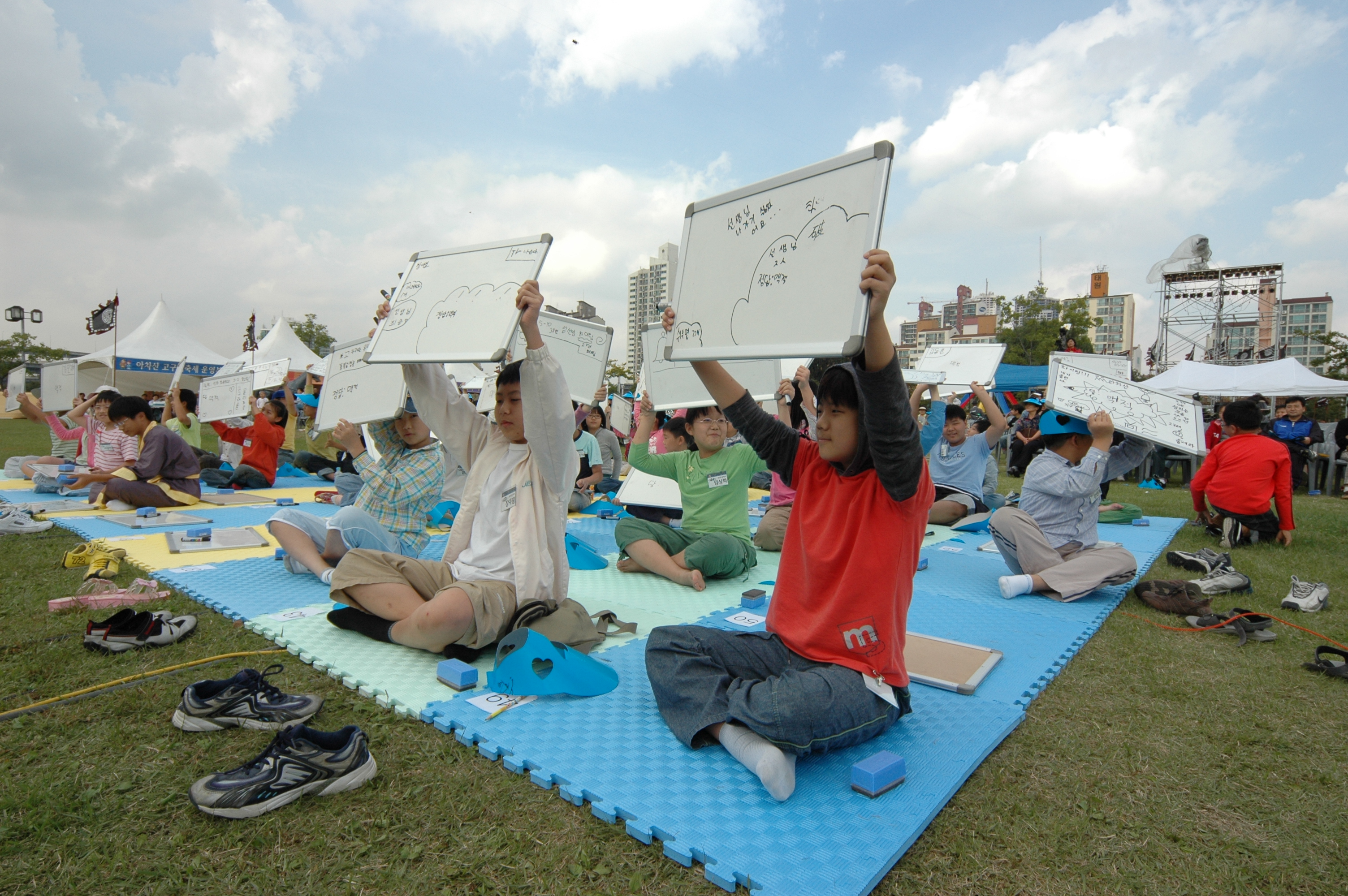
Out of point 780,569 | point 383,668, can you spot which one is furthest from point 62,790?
point 780,569

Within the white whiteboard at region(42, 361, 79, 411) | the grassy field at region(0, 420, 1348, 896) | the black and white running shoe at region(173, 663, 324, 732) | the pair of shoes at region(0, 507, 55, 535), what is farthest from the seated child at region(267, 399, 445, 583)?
the white whiteboard at region(42, 361, 79, 411)

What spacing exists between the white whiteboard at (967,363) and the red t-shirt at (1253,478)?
224 cm

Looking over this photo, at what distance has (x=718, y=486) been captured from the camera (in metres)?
5.70

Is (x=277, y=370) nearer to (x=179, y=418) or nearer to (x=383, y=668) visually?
(x=179, y=418)

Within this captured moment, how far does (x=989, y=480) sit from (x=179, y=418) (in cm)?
1203

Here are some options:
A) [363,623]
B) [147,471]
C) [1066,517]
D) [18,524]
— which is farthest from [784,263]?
[147,471]

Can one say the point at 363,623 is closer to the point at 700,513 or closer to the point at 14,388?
the point at 700,513

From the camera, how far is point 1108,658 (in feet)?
12.2

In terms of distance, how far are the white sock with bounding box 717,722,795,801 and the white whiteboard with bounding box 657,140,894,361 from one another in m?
1.33

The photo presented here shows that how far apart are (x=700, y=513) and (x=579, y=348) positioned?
2.08 metres

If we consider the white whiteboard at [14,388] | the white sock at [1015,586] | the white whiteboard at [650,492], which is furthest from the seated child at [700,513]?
the white whiteboard at [14,388]

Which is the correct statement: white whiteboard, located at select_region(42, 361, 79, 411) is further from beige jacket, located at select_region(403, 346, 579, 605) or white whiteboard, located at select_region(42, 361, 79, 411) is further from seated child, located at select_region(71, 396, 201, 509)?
beige jacket, located at select_region(403, 346, 579, 605)

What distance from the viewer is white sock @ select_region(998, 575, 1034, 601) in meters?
4.95

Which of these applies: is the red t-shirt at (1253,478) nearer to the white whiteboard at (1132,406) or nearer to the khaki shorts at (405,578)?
the white whiteboard at (1132,406)
